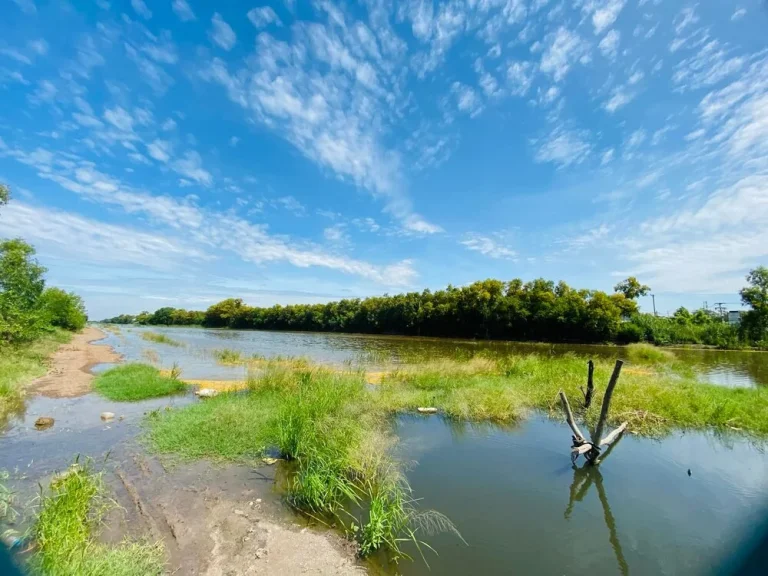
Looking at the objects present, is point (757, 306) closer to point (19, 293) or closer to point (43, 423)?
point (43, 423)

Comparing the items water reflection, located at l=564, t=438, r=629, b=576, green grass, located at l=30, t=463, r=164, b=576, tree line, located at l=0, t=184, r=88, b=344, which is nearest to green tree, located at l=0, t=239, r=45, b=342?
tree line, located at l=0, t=184, r=88, b=344

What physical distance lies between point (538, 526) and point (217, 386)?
13333mm

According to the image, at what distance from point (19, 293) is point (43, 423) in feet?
78.0

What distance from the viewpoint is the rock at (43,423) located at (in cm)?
936

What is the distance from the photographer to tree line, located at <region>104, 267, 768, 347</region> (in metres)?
41.2

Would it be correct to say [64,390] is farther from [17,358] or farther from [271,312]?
[271,312]

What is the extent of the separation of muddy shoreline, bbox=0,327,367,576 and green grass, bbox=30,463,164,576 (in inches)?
10.1

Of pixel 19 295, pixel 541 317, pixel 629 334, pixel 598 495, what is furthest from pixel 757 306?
pixel 19 295

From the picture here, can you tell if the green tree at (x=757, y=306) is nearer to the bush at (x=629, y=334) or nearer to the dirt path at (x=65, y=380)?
the bush at (x=629, y=334)

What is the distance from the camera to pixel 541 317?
2048 inches

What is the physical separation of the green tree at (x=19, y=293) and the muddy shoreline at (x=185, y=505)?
52.5 feet

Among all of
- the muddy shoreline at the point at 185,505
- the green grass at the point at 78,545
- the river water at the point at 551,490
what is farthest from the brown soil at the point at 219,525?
the river water at the point at 551,490

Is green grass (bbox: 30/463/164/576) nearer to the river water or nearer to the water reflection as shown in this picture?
the river water

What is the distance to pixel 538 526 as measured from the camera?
570 centimetres
